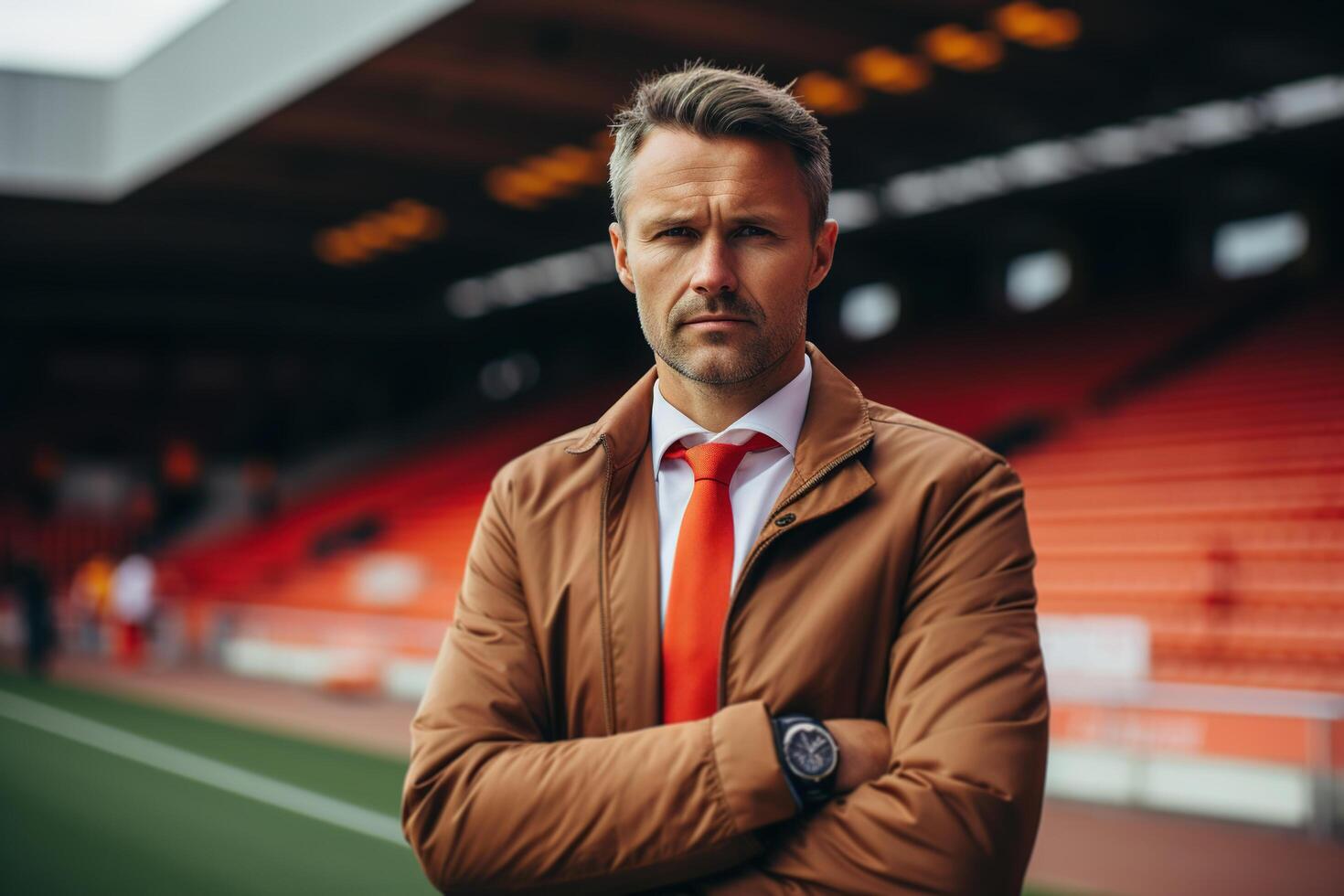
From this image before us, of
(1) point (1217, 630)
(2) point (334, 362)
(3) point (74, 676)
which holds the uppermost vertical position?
(2) point (334, 362)

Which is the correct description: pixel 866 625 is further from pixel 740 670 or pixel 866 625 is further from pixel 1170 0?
pixel 1170 0

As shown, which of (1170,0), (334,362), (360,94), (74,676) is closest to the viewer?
(1170,0)

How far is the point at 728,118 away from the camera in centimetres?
173

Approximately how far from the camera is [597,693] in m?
1.83

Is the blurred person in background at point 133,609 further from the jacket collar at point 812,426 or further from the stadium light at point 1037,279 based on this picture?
the jacket collar at point 812,426

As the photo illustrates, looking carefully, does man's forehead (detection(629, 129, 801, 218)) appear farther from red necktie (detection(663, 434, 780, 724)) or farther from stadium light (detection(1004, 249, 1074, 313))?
stadium light (detection(1004, 249, 1074, 313))

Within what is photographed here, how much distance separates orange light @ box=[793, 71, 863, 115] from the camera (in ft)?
38.9

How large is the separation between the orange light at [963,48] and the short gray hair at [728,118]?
9461mm

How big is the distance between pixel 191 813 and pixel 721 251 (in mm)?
7119

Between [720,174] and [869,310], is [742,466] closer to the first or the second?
[720,174]

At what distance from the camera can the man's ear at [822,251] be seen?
6.02 ft

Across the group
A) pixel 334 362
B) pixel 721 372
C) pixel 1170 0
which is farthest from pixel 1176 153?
pixel 334 362

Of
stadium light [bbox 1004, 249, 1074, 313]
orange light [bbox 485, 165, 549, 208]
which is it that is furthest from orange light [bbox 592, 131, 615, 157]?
stadium light [bbox 1004, 249, 1074, 313]

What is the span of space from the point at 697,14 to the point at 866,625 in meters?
9.09
